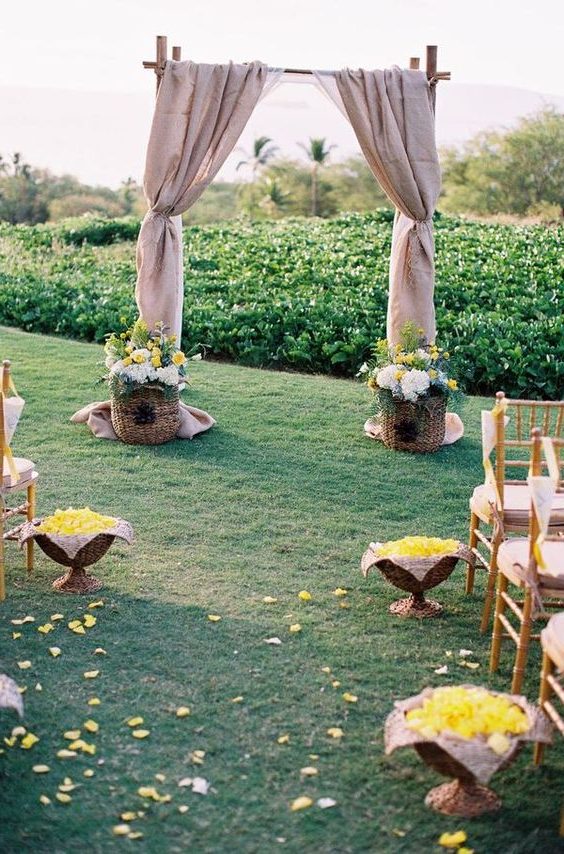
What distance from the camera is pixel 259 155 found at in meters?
40.2

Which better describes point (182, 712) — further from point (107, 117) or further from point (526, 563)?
point (107, 117)

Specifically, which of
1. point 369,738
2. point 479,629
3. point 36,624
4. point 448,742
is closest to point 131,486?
point 36,624

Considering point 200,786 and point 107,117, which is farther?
point 107,117

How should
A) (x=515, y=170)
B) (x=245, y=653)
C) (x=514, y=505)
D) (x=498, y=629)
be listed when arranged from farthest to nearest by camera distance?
1. (x=515, y=170)
2. (x=514, y=505)
3. (x=245, y=653)
4. (x=498, y=629)

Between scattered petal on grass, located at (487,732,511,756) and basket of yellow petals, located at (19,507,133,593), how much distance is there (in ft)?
6.54

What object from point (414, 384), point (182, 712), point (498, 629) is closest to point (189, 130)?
point (414, 384)

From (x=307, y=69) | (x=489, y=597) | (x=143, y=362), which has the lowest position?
(x=489, y=597)

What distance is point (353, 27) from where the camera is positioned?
71.8 feet

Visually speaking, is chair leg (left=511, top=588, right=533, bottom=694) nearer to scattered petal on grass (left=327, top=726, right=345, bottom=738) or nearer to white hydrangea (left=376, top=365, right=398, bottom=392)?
scattered petal on grass (left=327, top=726, right=345, bottom=738)

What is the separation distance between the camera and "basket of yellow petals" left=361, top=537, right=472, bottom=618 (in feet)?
13.6

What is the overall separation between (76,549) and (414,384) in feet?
9.03

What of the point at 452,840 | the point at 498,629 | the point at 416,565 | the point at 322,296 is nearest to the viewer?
the point at 452,840

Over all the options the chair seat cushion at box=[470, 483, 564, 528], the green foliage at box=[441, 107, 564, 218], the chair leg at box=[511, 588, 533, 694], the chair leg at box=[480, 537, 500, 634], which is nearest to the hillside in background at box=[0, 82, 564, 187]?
the green foliage at box=[441, 107, 564, 218]

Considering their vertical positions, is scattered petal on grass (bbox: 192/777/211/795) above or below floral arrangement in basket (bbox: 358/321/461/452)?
below
